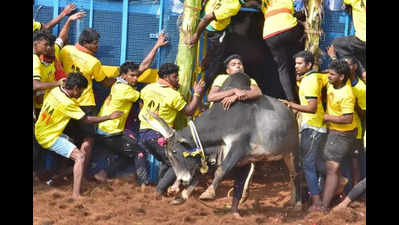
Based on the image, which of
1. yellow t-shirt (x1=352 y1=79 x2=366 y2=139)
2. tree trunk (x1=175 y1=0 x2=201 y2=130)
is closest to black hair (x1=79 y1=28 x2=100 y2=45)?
tree trunk (x1=175 y1=0 x2=201 y2=130)

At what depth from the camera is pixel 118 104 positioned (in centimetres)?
796

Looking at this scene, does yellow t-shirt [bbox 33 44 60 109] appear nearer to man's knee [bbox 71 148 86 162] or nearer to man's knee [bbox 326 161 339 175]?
man's knee [bbox 71 148 86 162]

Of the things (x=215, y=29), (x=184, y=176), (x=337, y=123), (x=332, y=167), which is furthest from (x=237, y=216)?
(x=215, y=29)

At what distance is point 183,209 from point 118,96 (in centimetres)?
189

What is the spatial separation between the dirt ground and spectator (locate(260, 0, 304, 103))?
5.61ft

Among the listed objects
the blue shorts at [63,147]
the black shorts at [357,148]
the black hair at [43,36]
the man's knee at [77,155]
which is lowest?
the man's knee at [77,155]

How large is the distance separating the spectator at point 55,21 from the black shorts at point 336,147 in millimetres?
4248

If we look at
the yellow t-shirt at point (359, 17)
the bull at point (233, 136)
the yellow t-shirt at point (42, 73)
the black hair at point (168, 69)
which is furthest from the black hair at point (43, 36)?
the yellow t-shirt at point (359, 17)

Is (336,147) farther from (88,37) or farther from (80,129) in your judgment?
(88,37)

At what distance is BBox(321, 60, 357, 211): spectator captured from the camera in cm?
725

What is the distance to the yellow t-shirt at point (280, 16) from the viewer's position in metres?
8.18

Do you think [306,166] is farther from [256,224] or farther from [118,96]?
[118,96]

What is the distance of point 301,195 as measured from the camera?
7.70 m

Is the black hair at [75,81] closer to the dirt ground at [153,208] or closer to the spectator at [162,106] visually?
the spectator at [162,106]
